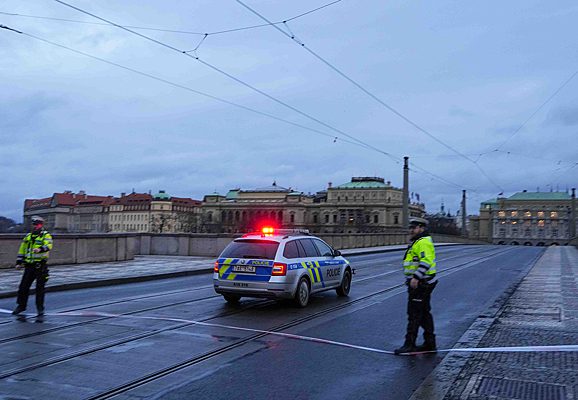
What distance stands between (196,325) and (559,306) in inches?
295

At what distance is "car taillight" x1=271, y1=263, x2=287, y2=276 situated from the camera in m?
10.9

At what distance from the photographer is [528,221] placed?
539ft

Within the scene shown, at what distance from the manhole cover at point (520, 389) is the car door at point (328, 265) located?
6646mm

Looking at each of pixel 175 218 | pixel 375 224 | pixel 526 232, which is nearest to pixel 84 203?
pixel 175 218

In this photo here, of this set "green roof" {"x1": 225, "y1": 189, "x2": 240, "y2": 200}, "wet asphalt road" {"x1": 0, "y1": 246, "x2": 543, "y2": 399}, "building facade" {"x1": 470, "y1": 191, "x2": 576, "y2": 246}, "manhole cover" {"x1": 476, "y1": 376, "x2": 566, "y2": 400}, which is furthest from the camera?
"green roof" {"x1": 225, "y1": 189, "x2": 240, "y2": 200}

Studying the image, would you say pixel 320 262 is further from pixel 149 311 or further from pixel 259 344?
pixel 259 344

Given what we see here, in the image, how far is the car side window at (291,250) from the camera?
11.4 meters

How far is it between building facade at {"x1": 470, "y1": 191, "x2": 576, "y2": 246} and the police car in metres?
154

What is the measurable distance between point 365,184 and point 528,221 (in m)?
48.7

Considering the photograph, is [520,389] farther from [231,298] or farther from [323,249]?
[323,249]

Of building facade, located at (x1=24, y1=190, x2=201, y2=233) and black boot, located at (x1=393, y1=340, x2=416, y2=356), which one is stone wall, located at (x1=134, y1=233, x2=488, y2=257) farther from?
building facade, located at (x1=24, y1=190, x2=201, y2=233)

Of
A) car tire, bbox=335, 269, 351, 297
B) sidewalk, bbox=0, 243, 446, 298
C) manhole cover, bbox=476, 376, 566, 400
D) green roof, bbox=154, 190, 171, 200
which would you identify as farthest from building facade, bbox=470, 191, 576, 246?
manhole cover, bbox=476, 376, 566, 400

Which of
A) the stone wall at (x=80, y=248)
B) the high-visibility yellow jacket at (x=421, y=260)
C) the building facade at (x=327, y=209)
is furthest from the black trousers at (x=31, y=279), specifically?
the building facade at (x=327, y=209)

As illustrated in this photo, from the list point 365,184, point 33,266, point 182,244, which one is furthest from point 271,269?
point 365,184
